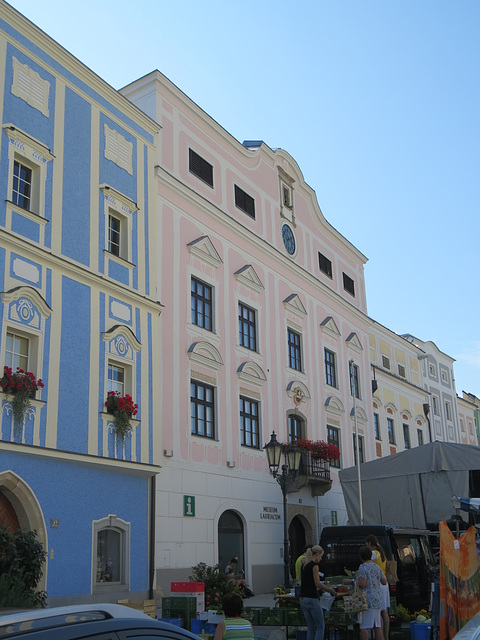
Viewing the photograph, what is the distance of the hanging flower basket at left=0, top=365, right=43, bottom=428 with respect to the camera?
1523 centimetres

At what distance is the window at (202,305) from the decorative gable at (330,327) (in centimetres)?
879

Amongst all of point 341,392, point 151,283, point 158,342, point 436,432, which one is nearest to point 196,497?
point 158,342

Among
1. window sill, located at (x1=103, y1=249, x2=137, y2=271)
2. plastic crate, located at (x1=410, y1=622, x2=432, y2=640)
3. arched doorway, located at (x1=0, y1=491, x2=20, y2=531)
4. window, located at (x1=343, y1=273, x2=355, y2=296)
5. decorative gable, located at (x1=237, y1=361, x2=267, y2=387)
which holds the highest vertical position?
window, located at (x1=343, y1=273, x2=355, y2=296)

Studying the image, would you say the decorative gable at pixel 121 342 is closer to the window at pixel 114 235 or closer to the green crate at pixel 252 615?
the window at pixel 114 235

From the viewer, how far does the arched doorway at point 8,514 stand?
15516mm

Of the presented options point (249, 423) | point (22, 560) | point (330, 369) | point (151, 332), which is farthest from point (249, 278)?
point (22, 560)

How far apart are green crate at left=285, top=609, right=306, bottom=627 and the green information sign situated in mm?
8458

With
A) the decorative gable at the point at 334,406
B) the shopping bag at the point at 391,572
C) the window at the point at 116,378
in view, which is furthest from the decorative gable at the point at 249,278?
the shopping bag at the point at 391,572

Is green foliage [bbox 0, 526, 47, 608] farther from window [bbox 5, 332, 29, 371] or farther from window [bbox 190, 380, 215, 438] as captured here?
window [bbox 190, 380, 215, 438]

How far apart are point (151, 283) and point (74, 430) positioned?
552 cm

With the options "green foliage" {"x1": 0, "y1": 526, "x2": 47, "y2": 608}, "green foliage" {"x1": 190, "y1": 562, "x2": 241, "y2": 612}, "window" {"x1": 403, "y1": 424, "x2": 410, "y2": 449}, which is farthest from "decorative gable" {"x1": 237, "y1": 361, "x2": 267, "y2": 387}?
"window" {"x1": 403, "y1": 424, "x2": 410, "y2": 449}

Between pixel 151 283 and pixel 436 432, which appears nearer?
pixel 151 283

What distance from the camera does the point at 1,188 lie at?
16.5 m

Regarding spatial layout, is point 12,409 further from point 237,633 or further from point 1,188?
point 237,633
